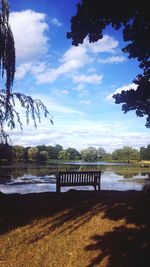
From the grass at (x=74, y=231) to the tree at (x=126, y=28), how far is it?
11.9 feet

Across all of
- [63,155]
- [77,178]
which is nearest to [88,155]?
[63,155]

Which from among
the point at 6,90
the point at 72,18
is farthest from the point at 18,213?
the point at 72,18

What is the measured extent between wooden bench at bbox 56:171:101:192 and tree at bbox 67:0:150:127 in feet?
17.1

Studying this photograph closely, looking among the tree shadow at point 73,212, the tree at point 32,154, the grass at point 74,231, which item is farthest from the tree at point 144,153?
the grass at point 74,231

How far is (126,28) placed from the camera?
955 centimetres

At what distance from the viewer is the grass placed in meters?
7.13

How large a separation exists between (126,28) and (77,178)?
844 centimetres

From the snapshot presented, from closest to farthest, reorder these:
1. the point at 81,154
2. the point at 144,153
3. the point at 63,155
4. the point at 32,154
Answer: the point at 32,154 → the point at 144,153 → the point at 63,155 → the point at 81,154

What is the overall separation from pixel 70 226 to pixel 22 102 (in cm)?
504

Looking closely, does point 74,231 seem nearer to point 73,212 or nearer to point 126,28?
point 73,212

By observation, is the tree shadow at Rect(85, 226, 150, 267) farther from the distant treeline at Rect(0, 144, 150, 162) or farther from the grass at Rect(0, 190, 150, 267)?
the distant treeline at Rect(0, 144, 150, 162)

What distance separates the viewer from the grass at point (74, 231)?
7129 millimetres

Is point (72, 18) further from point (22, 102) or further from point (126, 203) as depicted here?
point (126, 203)

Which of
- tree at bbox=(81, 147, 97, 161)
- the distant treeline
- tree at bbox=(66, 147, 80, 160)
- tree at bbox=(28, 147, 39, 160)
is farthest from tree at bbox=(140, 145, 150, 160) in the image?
tree at bbox=(28, 147, 39, 160)
